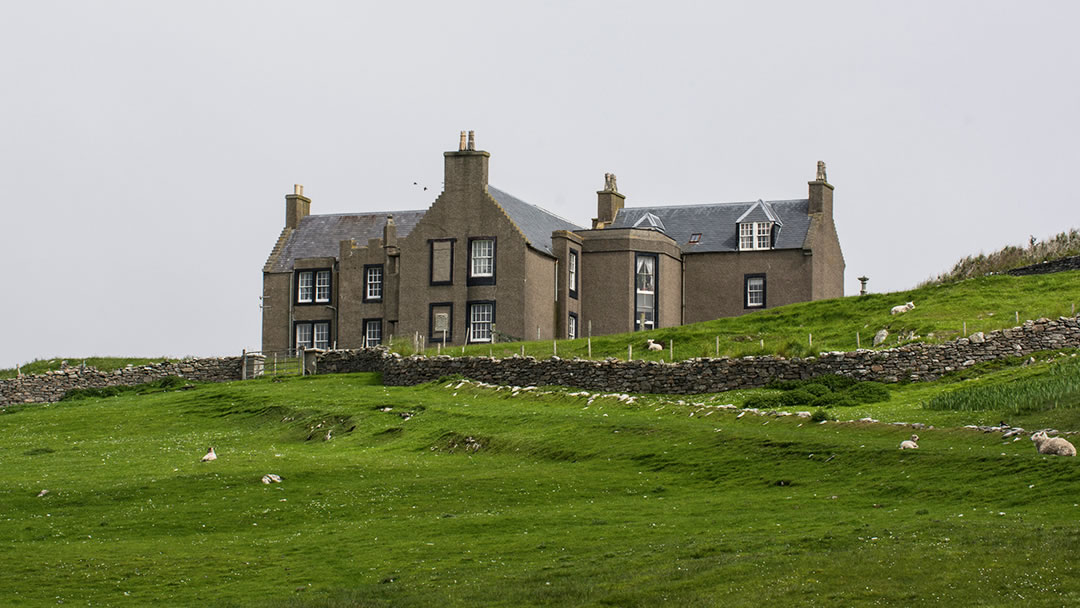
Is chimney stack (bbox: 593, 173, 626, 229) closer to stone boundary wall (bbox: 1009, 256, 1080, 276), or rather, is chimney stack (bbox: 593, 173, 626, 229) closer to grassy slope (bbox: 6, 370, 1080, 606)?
stone boundary wall (bbox: 1009, 256, 1080, 276)

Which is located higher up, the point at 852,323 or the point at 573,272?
the point at 573,272

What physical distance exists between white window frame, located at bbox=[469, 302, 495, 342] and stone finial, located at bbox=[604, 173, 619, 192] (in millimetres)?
14400

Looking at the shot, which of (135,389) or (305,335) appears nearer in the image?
(135,389)

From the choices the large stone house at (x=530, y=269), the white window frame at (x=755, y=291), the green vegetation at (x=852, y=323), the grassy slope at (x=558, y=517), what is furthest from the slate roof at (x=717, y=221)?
the grassy slope at (x=558, y=517)

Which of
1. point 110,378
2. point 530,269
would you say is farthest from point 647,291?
point 110,378

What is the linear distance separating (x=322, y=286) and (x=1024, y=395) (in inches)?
2109

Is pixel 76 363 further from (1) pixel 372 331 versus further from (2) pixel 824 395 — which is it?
(2) pixel 824 395

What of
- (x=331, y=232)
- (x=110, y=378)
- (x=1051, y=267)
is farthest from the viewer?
(x=331, y=232)

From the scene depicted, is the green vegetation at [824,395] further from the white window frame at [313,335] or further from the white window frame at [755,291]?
the white window frame at [313,335]

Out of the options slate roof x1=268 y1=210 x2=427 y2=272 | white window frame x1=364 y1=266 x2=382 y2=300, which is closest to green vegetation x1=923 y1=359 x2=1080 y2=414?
white window frame x1=364 y1=266 x2=382 y2=300

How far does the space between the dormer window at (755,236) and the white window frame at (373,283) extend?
69.5 feet

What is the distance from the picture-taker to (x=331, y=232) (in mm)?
91062

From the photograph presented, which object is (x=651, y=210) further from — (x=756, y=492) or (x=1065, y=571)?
(x=1065, y=571)

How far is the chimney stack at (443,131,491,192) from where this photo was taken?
260ft
